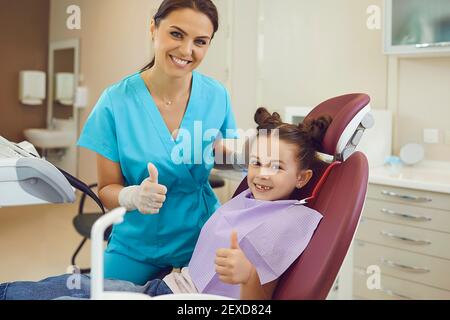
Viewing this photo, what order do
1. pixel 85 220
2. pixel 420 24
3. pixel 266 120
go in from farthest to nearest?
pixel 420 24
pixel 85 220
pixel 266 120

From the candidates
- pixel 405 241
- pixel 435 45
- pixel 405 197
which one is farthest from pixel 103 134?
pixel 435 45

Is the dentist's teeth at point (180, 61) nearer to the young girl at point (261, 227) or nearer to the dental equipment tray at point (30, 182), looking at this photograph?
the young girl at point (261, 227)

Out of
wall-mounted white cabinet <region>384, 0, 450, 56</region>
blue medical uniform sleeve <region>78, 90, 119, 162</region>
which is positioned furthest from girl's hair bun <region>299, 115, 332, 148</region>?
wall-mounted white cabinet <region>384, 0, 450, 56</region>

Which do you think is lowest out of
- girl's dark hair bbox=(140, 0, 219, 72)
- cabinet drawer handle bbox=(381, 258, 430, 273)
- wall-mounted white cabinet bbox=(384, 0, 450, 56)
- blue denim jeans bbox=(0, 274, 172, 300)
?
cabinet drawer handle bbox=(381, 258, 430, 273)

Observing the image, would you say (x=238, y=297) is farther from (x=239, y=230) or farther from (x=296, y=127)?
(x=296, y=127)

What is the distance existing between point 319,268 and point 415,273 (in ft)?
Answer: 3.50

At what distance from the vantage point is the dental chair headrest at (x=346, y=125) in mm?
821

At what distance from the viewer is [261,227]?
34.5 inches

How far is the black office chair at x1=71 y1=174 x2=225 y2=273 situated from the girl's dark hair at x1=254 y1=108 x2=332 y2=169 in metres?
0.17

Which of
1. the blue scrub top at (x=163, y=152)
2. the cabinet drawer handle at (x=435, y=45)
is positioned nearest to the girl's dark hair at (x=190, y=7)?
the blue scrub top at (x=163, y=152)

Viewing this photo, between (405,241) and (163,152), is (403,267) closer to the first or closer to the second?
(405,241)

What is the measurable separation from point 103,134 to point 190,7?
0.29 m

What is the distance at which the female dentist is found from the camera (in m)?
0.84

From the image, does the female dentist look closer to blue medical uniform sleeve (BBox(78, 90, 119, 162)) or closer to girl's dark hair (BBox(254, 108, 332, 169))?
blue medical uniform sleeve (BBox(78, 90, 119, 162))
